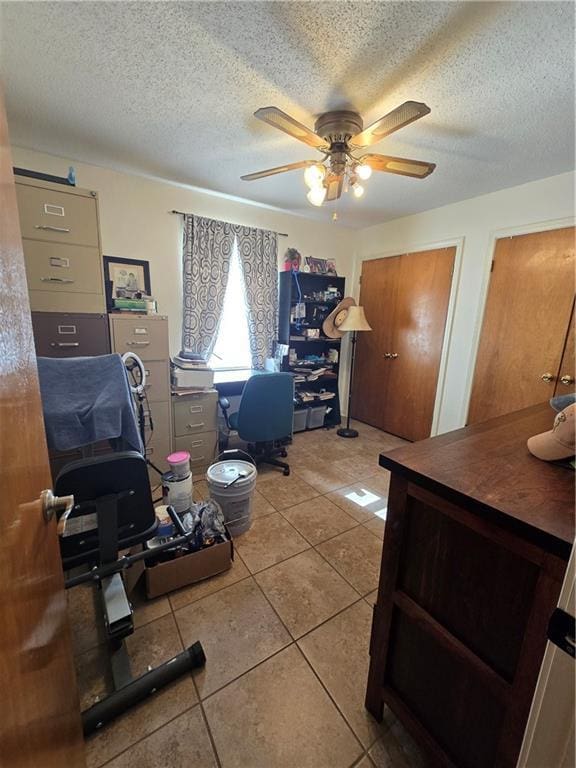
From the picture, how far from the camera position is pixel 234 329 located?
3.44 meters

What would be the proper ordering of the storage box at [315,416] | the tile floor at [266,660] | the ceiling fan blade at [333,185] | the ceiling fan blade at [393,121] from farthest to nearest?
the storage box at [315,416]
the ceiling fan blade at [333,185]
the ceiling fan blade at [393,121]
the tile floor at [266,660]

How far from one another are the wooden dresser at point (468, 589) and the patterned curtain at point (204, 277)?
2.55 m

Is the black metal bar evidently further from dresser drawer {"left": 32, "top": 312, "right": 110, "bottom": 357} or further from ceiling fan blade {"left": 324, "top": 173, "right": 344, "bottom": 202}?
ceiling fan blade {"left": 324, "top": 173, "right": 344, "bottom": 202}

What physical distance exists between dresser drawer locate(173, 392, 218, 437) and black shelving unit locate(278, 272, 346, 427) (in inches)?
45.3

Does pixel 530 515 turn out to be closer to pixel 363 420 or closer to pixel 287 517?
pixel 287 517

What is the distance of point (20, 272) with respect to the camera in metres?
0.70

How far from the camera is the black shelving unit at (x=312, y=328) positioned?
3541 mm

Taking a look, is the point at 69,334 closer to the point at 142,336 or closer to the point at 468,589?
the point at 142,336

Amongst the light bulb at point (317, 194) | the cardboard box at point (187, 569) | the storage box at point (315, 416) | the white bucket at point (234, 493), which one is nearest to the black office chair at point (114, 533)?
the cardboard box at point (187, 569)

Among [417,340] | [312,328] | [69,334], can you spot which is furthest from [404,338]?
[69,334]

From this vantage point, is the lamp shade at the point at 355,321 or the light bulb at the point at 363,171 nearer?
the light bulb at the point at 363,171

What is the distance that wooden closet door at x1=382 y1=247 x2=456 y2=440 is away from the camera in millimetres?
3207

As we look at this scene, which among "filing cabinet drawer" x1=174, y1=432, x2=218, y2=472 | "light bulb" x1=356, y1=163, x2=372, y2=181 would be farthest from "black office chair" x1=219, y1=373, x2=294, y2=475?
"light bulb" x1=356, y1=163, x2=372, y2=181

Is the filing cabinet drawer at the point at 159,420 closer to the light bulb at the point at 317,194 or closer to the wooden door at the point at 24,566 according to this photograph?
the wooden door at the point at 24,566
